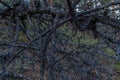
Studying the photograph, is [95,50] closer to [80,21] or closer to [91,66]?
[91,66]

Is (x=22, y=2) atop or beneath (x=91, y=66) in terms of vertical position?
atop

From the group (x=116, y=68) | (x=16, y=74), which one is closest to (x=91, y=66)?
(x=16, y=74)

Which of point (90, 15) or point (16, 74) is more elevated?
point (90, 15)

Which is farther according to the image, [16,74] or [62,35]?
[16,74]

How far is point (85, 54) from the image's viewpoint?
2555 millimetres

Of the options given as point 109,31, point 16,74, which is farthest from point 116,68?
point 109,31

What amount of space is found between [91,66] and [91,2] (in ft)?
1.94

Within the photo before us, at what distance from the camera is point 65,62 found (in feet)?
8.82

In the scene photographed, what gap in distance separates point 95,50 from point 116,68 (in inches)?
89.0

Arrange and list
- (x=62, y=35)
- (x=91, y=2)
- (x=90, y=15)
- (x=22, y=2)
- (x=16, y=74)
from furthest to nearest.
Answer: (x=16, y=74), (x=62, y=35), (x=22, y=2), (x=91, y=2), (x=90, y=15)

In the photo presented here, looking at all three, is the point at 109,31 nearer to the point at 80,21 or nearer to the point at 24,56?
the point at 80,21

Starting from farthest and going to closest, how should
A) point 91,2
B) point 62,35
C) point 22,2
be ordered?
point 62,35, point 22,2, point 91,2

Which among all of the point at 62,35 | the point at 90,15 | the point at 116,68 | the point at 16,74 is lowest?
the point at 116,68

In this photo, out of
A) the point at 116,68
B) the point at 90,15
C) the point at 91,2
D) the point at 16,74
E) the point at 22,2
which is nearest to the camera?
the point at 90,15
